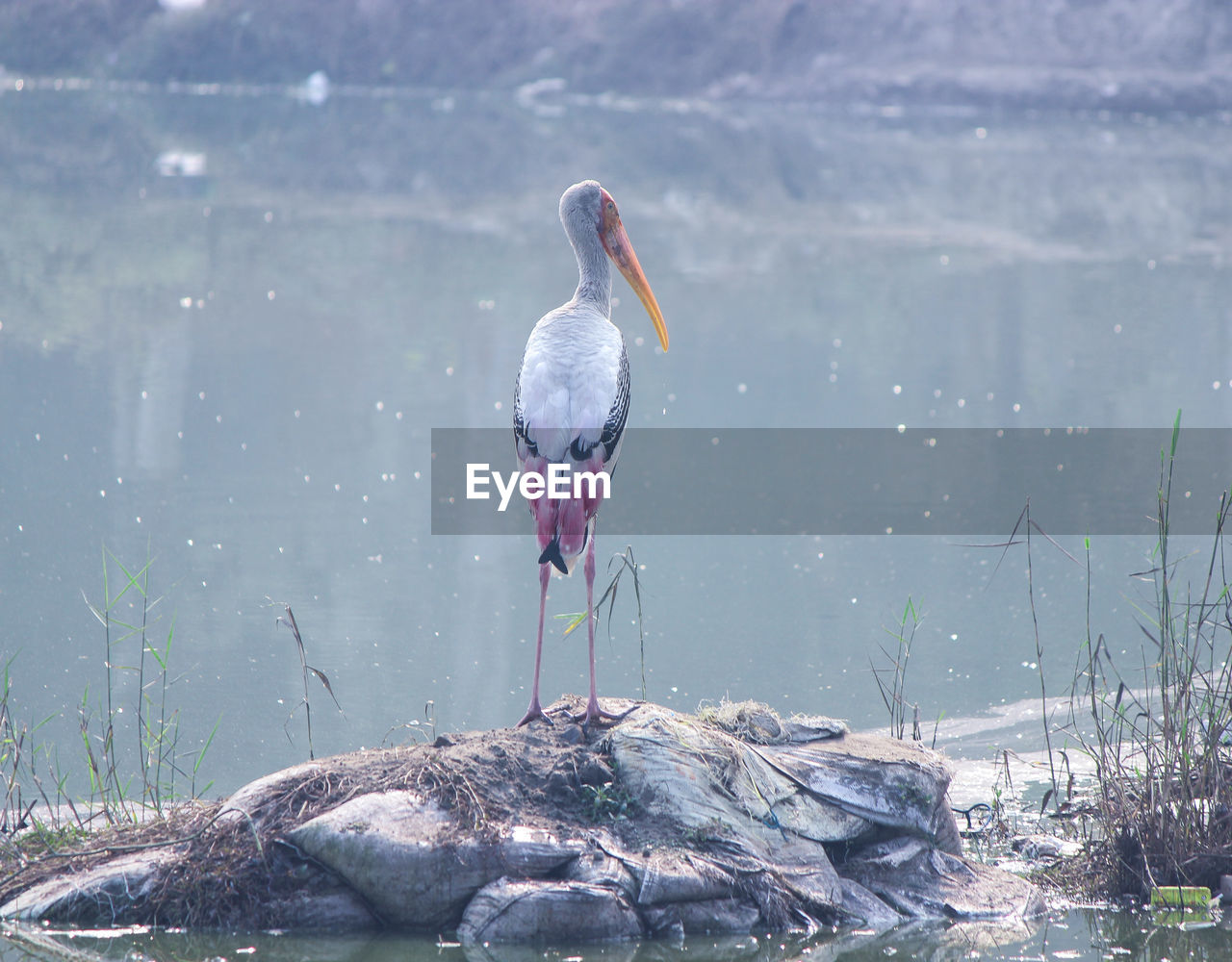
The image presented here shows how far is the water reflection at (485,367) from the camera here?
7.08 m

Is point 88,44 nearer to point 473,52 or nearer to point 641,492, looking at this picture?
point 473,52

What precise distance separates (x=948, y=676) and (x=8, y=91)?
33.0 metres

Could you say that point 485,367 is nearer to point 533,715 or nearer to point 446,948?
point 533,715

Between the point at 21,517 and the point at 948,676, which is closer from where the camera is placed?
the point at 948,676

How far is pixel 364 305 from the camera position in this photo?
16.0m

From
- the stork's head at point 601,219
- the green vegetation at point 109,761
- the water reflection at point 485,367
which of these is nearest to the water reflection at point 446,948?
the green vegetation at point 109,761

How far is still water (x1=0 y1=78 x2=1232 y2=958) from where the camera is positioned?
6977mm

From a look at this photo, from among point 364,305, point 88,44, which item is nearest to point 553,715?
point 364,305

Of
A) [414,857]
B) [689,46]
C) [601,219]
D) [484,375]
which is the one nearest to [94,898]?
[414,857]

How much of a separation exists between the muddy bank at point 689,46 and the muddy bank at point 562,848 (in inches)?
1333

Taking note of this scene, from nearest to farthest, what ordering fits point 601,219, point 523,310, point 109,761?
point 109,761 → point 601,219 → point 523,310

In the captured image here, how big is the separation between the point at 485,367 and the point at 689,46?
88.7 feet

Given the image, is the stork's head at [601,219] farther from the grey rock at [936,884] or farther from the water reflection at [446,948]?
the water reflection at [446,948]

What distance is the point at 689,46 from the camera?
38000 mm
